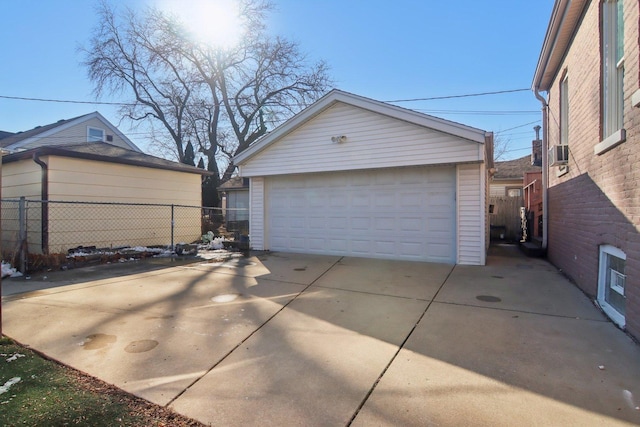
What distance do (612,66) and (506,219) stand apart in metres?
10.3

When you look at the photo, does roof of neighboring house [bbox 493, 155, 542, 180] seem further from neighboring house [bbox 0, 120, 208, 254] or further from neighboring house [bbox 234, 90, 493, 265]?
neighboring house [bbox 0, 120, 208, 254]

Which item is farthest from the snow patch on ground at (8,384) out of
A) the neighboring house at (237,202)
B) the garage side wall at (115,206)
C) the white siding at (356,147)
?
the neighboring house at (237,202)

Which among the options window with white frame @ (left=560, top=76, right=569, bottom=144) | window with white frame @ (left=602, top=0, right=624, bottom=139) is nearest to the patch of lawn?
window with white frame @ (left=602, top=0, right=624, bottom=139)

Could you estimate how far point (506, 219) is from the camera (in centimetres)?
1351

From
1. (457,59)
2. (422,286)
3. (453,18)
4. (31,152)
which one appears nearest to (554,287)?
(422,286)

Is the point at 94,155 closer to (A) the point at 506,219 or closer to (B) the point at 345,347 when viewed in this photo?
(B) the point at 345,347

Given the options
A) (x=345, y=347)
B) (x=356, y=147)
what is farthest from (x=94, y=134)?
(x=345, y=347)

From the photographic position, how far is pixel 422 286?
224 inches

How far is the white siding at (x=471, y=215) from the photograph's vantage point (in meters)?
7.28

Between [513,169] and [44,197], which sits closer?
[44,197]

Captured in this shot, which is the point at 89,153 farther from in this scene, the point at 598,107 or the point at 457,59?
the point at 457,59

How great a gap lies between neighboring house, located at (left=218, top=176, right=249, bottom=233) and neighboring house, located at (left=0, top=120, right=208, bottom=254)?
590 centimetres

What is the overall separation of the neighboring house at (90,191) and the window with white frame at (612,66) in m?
11.2

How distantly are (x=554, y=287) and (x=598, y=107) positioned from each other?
2.87 metres
